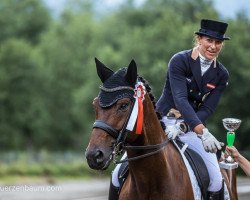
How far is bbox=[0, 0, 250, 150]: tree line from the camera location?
46.8 m

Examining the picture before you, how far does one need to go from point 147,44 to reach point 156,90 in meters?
11.2

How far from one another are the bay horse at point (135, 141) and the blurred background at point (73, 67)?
3011cm

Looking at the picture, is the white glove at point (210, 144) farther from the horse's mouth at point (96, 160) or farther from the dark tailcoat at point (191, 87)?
the horse's mouth at point (96, 160)

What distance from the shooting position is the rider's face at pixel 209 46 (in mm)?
7016

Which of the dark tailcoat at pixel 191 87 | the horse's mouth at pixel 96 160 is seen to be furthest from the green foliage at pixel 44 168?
the horse's mouth at pixel 96 160

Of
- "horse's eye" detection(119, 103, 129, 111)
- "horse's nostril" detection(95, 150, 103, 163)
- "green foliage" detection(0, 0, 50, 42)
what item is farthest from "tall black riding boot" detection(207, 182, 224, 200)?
"green foliage" detection(0, 0, 50, 42)

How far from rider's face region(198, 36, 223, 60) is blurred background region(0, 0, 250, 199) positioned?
1173 inches

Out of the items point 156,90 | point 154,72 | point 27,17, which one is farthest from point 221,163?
point 27,17

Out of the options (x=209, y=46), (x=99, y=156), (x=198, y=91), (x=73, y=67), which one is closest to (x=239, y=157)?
(x=198, y=91)

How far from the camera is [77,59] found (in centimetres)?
7862

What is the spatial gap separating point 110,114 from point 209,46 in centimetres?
179

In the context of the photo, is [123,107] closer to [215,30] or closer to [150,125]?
[150,125]

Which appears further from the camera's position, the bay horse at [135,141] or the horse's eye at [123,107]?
the horse's eye at [123,107]

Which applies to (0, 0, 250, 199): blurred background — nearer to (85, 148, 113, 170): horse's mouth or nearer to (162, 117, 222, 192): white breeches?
(162, 117, 222, 192): white breeches
